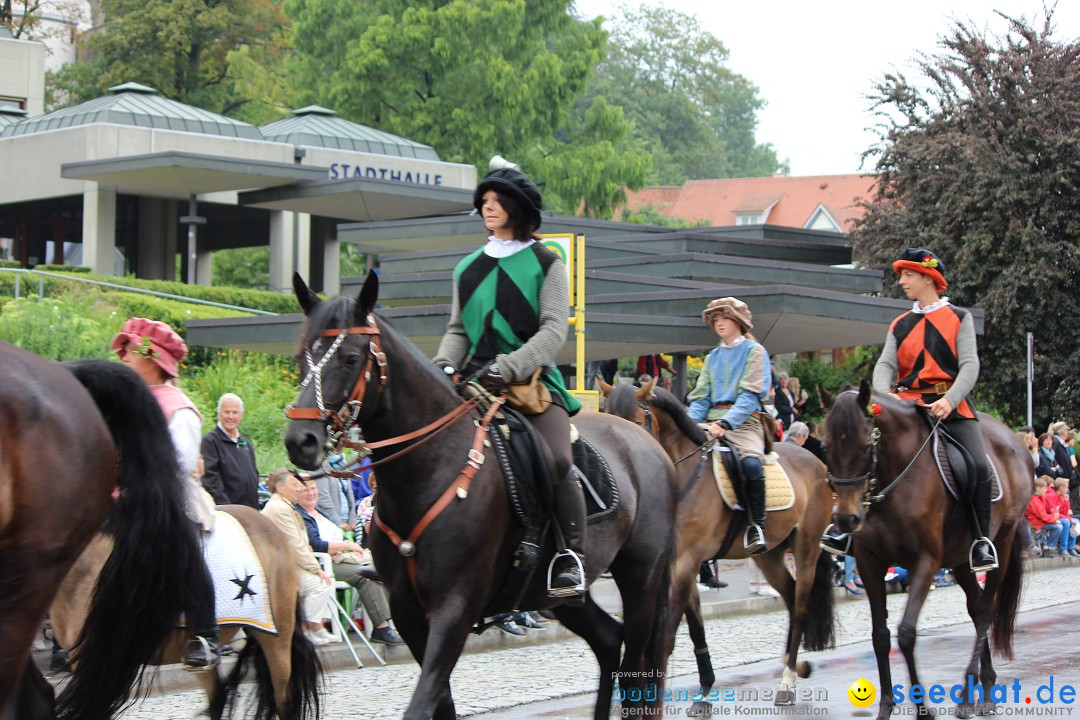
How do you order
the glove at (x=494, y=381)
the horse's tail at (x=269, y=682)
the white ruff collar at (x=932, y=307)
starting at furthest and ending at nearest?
1. the white ruff collar at (x=932, y=307)
2. the horse's tail at (x=269, y=682)
3. the glove at (x=494, y=381)

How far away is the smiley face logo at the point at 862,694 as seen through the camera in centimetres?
945

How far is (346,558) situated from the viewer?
38.9ft

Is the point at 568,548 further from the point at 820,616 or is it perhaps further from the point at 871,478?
the point at 820,616

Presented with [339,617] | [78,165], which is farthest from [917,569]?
[78,165]

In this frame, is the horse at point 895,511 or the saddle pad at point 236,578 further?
the horse at point 895,511

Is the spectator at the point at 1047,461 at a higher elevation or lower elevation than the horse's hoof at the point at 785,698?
higher

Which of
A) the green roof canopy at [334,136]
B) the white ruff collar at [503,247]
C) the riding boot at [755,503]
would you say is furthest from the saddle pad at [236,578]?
the green roof canopy at [334,136]

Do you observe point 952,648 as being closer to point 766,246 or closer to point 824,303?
point 824,303

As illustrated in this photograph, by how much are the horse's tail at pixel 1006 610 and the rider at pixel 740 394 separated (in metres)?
1.82

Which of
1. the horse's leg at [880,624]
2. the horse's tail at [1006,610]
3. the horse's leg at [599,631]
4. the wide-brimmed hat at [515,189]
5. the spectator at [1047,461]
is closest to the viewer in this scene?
the wide-brimmed hat at [515,189]

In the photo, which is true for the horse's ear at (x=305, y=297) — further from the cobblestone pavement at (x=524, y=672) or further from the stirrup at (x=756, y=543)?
the stirrup at (x=756, y=543)

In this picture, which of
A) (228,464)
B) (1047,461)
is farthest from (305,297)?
(1047,461)

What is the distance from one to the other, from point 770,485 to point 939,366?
194 centimetres

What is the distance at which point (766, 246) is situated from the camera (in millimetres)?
33844
